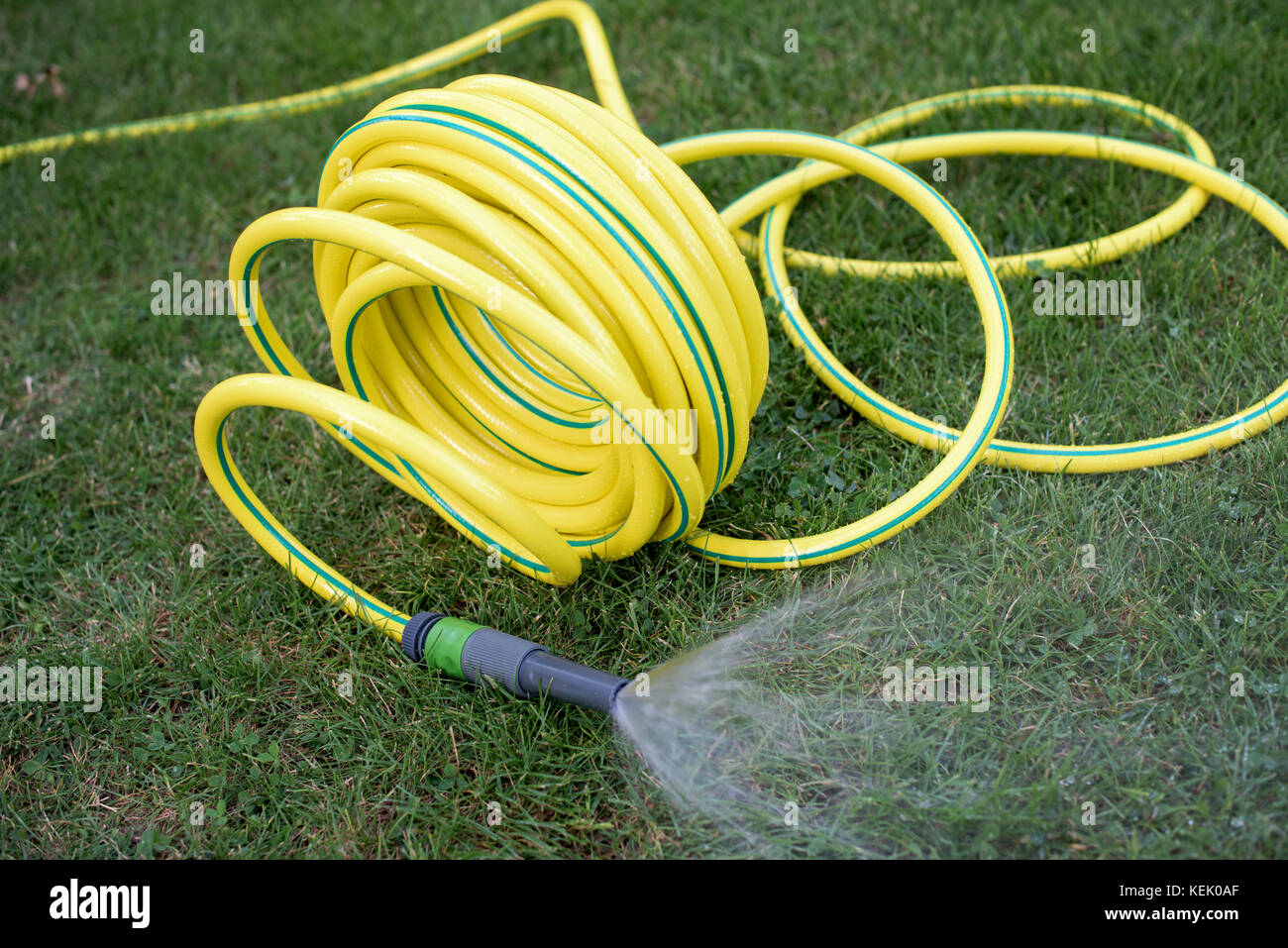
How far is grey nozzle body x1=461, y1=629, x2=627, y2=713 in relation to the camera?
2234 mm

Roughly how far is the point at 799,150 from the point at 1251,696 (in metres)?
1.68

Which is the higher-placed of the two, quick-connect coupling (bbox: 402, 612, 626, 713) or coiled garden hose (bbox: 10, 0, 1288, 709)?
coiled garden hose (bbox: 10, 0, 1288, 709)

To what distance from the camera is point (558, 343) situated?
203 cm

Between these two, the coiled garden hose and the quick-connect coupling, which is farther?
the quick-connect coupling

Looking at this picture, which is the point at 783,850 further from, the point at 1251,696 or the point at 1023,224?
the point at 1023,224

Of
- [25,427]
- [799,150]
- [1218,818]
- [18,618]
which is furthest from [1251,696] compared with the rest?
[25,427]

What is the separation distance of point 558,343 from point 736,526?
33.8 inches

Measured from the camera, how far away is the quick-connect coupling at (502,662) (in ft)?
7.36

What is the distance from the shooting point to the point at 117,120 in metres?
4.59

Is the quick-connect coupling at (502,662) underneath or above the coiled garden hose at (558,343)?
underneath

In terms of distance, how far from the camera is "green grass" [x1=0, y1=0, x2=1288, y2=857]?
2.21 metres

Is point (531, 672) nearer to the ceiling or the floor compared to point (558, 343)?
nearer to the floor

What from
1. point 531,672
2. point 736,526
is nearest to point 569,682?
point 531,672

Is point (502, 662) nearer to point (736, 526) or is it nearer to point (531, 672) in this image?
point (531, 672)
